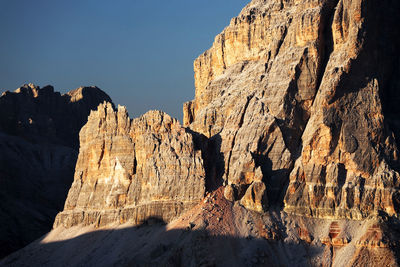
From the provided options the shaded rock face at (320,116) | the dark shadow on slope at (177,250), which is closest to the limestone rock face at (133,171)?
the dark shadow on slope at (177,250)

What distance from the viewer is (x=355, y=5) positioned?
108 meters

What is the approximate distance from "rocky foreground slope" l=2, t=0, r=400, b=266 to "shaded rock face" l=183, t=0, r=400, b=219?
16 cm

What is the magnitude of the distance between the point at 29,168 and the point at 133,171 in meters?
60.1

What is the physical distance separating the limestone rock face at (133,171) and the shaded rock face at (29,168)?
79.1 ft

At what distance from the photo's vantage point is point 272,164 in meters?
108

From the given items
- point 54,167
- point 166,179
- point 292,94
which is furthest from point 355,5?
point 54,167

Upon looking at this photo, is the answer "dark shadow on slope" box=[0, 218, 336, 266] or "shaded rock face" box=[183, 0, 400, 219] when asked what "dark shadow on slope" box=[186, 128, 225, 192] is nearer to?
"shaded rock face" box=[183, 0, 400, 219]

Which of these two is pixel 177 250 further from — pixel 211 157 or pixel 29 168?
pixel 29 168

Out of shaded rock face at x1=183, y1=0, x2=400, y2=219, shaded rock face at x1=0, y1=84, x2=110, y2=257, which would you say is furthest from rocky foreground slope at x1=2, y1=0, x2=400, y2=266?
shaded rock face at x1=0, y1=84, x2=110, y2=257

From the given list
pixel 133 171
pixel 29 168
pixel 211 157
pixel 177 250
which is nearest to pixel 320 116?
pixel 211 157

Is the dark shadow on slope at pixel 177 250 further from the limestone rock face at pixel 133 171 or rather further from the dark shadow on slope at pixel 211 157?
the dark shadow on slope at pixel 211 157

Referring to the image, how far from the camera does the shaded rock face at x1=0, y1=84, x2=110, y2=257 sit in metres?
152

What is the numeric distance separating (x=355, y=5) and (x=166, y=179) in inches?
1331

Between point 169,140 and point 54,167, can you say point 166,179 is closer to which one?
point 169,140
